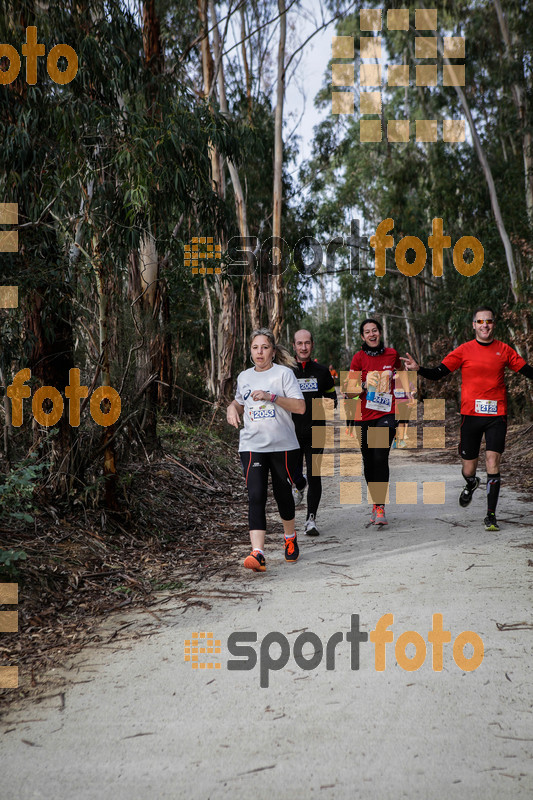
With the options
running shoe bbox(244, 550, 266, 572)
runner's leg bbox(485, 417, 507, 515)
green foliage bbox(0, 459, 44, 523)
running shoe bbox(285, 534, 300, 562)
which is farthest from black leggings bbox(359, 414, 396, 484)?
green foliage bbox(0, 459, 44, 523)

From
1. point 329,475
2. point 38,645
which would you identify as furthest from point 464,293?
point 38,645

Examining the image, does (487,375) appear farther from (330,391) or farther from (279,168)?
(279,168)

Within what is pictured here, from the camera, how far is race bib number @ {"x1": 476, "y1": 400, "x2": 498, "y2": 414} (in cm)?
707

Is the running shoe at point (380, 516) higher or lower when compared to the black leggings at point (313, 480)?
lower

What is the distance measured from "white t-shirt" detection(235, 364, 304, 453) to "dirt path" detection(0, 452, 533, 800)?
106cm

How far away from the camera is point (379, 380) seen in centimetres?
735

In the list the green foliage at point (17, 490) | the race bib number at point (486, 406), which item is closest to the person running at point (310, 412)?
the race bib number at point (486, 406)

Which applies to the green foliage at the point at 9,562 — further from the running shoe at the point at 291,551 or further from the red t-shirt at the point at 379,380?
the red t-shirt at the point at 379,380

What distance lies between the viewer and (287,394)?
5914 millimetres

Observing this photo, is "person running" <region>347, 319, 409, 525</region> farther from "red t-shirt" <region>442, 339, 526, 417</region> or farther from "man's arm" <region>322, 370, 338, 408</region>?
"red t-shirt" <region>442, 339, 526, 417</region>

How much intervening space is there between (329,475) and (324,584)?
22.1 feet

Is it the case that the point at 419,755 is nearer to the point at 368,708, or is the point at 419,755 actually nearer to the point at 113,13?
the point at 368,708

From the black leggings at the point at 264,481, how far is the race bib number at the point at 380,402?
1.55 meters

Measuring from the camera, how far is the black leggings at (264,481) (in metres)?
5.79
